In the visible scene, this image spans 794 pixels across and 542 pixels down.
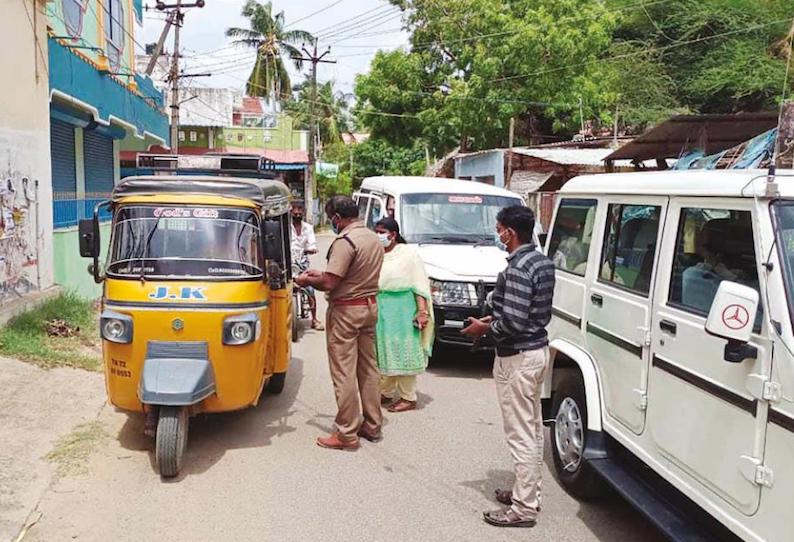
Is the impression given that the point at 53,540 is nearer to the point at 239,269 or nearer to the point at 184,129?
the point at 239,269

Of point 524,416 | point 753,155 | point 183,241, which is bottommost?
point 524,416

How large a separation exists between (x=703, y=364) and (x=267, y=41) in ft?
140

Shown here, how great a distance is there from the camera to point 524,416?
4.18 metres

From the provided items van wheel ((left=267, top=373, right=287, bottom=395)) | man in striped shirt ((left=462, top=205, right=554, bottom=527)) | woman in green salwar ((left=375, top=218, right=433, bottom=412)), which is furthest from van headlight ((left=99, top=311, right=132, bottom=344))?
man in striped shirt ((left=462, top=205, right=554, bottom=527))

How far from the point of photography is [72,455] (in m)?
5.32

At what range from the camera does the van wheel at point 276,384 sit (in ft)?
22.4

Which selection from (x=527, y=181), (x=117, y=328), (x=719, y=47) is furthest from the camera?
(x=719, y=47)

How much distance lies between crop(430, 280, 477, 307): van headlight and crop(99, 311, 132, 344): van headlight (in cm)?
357

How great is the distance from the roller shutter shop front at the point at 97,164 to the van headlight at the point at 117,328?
8.85 meters

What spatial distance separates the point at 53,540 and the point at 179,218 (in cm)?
239

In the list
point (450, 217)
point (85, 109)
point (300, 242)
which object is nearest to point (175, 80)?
point (85, 109)

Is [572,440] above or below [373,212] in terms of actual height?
below

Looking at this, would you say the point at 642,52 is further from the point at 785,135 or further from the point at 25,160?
the point at 25,160

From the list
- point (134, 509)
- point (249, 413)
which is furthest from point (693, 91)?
point (134, 509)
